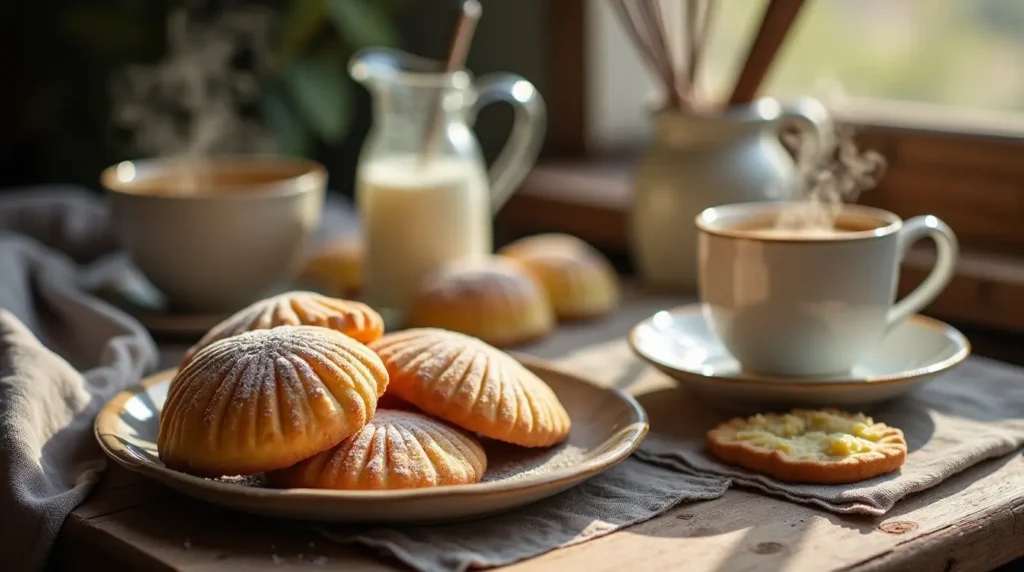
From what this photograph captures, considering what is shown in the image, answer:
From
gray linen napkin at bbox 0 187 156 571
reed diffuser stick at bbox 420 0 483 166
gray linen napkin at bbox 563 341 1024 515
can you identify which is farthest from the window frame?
gray linen napkin at bbox 0 187 156 571

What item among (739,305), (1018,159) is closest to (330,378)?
(739,305)

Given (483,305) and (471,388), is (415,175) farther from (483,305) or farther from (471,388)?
(471,388)

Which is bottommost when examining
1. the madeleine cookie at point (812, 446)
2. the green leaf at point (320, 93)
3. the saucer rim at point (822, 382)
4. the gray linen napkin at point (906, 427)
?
the gray linen napkin at point (906, 427)

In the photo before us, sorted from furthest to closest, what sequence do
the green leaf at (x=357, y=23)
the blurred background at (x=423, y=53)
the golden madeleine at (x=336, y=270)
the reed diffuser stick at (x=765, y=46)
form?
the green leaf at (x=357, y=23), the blurred background at (x=423, y=53), the golden madeleine at (x=336, y=270), the reed diffuser stick at (x=765, y=46)

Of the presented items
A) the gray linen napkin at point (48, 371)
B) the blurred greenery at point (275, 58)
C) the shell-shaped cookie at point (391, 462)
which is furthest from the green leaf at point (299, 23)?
the shell-shaped cookie at point (391, 462)

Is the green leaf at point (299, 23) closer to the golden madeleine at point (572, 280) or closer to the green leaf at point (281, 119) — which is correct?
the green leaf at point (281, 119)

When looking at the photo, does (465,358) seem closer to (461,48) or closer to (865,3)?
(461,48)

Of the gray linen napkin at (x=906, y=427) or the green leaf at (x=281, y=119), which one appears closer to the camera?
the gray linen napkin at (x=906, y=427)
